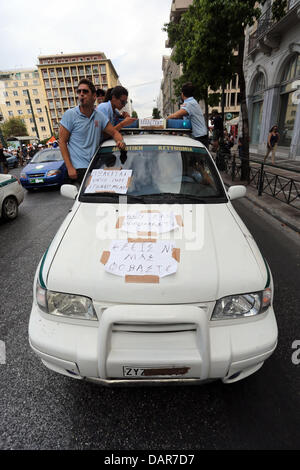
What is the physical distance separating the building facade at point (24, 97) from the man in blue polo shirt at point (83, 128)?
105535 millimetres

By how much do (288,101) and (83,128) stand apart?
50.1 feet

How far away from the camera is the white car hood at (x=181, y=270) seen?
157 cm

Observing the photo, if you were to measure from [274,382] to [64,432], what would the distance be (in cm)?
161

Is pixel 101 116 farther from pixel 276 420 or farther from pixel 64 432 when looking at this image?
pixel 276 420

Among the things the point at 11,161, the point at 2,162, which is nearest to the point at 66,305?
the point at 2,162

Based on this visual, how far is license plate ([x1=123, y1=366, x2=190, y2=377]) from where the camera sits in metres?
1.51

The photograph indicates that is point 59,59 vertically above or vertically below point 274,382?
above

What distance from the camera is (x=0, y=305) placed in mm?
3064

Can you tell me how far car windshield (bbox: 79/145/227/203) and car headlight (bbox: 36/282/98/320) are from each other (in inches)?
41.9

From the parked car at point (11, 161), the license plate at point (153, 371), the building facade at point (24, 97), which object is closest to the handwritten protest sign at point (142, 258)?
the license plate at point (153, 371)

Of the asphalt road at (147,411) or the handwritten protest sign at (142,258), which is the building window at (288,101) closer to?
the asphalt road at (147,411)

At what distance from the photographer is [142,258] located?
1754 millimetres

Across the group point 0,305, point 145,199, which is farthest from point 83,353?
point 0,305

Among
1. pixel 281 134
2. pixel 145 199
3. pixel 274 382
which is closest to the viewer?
pixel 274 382
